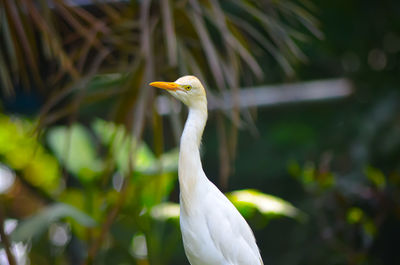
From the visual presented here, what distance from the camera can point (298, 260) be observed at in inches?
109

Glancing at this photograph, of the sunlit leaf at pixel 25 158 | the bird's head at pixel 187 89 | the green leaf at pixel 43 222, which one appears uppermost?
the bird's head at pixel 187 89

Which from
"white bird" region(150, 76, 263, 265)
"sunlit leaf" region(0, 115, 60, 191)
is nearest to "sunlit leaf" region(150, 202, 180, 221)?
"white bird" region(150, 76, 263, 265)

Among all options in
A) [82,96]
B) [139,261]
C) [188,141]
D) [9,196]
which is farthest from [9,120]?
[188,141]

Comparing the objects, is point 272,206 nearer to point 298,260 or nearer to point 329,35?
point 298,260

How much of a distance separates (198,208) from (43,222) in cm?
82

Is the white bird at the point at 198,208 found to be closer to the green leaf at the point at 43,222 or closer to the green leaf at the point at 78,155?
the green leaf at the point at 43,222

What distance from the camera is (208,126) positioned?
3.23 m

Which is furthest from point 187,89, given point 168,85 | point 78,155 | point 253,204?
point 78,155

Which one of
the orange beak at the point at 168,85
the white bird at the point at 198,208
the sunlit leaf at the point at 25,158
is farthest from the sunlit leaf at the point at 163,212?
the sunlit leaf at the point at 25,158

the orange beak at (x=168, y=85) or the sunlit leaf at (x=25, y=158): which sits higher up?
the orange beak at (x=168, y=85)

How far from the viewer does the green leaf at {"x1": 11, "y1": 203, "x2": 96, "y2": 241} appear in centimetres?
151

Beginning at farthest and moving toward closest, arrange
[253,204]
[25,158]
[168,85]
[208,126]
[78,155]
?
[208,126] < [25,158] < [78,155] < [253,204] < [168,85]

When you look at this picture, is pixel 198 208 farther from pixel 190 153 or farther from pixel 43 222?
pixel 43 222

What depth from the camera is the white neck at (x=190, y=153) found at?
903 mm
